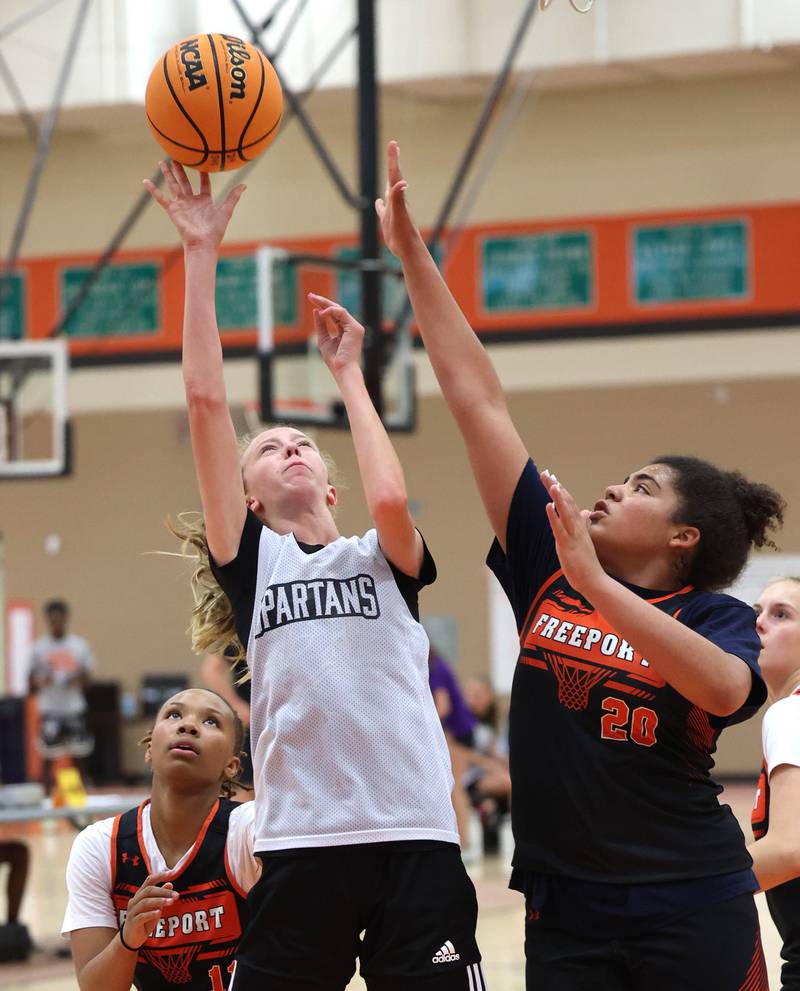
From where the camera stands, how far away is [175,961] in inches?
132

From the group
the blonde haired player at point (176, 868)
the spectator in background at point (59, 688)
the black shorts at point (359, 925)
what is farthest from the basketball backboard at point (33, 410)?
the black shorts at point (359, 925)

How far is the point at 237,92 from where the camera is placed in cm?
382

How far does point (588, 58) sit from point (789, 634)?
11.2 metres

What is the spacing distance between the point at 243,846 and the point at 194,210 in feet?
4.35

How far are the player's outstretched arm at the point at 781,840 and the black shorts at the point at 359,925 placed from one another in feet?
1.85

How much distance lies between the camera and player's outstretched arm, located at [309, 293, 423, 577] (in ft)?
9.87

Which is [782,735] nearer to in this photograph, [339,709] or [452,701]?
[339,709]

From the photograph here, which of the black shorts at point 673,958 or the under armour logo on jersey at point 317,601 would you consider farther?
the under armour logo on jersey at point 317,601

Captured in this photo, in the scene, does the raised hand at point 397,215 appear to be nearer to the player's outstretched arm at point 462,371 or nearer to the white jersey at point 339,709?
the player's outstretched arm at point 462,371

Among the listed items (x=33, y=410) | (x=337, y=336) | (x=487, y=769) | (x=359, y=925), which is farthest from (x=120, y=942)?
(x=33, y=410)

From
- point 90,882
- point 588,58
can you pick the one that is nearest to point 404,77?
point 588,58

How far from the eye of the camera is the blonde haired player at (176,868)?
11.0 feet

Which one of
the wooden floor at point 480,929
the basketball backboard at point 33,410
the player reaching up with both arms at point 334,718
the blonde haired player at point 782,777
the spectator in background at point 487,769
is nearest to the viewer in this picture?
the player reaching up with both arms at point 334,718

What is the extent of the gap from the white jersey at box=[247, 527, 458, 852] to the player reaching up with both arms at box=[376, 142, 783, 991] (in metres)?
0.20
